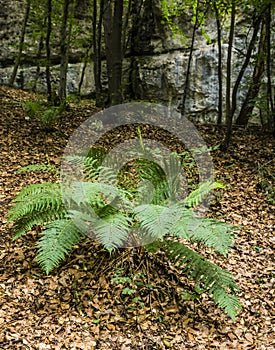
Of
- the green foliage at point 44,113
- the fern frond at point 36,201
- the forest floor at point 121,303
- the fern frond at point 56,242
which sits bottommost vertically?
the forest floor at point 121,303

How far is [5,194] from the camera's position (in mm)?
3877

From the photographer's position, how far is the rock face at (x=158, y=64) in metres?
7.80

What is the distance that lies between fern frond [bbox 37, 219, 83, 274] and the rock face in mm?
5456

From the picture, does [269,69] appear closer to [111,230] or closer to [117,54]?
[117,54]

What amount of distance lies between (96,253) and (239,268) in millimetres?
1297

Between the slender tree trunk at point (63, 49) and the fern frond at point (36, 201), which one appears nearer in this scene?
the fern frond at point (36, 201)

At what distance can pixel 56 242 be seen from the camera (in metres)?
2.57

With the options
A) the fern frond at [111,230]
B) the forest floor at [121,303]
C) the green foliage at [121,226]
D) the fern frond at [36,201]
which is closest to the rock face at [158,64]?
the forest floor at [121,303]

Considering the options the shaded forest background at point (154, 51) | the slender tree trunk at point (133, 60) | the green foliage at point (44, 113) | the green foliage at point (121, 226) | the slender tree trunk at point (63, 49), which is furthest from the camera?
the slender tree trunk at point (133, 60)

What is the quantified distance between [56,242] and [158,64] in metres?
6.48

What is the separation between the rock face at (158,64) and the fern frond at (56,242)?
5.46 m

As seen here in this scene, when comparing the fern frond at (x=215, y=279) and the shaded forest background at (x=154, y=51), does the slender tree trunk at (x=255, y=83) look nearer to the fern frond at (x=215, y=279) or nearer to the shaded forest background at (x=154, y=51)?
the shaded forest background at (x=154, y=51)

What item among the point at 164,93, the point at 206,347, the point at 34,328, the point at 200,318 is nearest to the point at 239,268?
the point at 200,318

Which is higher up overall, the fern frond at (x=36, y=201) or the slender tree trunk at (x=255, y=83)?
the slender tree trunk at (x=255, y=83)
